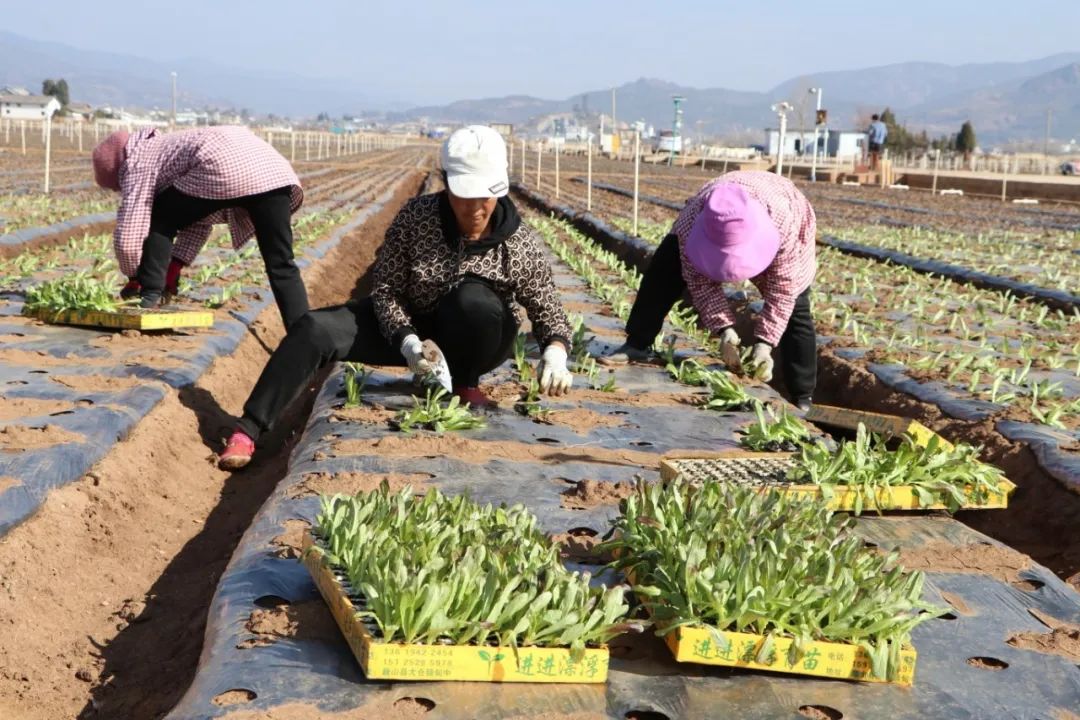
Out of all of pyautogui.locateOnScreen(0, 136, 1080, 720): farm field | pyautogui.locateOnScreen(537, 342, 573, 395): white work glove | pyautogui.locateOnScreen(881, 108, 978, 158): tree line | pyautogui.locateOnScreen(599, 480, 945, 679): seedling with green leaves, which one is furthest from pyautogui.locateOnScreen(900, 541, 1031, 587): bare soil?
pyautogui.locateOnScreen(881, 108, 978, 158): tree line

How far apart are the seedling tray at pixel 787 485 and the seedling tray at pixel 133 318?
3055 millimetres

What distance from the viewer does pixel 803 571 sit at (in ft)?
7.98

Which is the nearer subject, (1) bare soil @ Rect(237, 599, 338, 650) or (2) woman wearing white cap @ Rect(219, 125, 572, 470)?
(1) bare soil @ Rect(237, 599, 338, 650)

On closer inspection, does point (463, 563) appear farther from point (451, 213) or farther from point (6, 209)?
point (6, 209)

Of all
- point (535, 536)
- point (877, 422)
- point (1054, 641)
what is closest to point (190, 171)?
point (877, 422)

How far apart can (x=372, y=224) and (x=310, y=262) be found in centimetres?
553

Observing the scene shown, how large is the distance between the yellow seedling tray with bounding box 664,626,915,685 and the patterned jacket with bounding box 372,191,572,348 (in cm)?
201

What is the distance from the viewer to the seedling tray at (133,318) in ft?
18.4

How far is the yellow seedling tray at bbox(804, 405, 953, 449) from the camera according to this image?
3916 millimetres

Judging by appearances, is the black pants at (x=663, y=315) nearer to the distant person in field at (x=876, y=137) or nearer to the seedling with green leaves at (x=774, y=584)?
the seedling with green leaves at (x=774, y=584)

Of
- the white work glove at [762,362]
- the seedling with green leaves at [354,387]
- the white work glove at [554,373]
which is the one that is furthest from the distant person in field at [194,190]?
the white work glove at [762,362]

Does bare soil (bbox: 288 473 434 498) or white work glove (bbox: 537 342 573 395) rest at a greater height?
white work glove (bbox: 537 342 573 395)

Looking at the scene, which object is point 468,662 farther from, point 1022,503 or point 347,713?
point 1022,503

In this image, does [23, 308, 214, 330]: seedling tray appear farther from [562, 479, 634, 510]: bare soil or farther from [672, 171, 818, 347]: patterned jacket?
[562, 479, 634, 510]: bare soil
